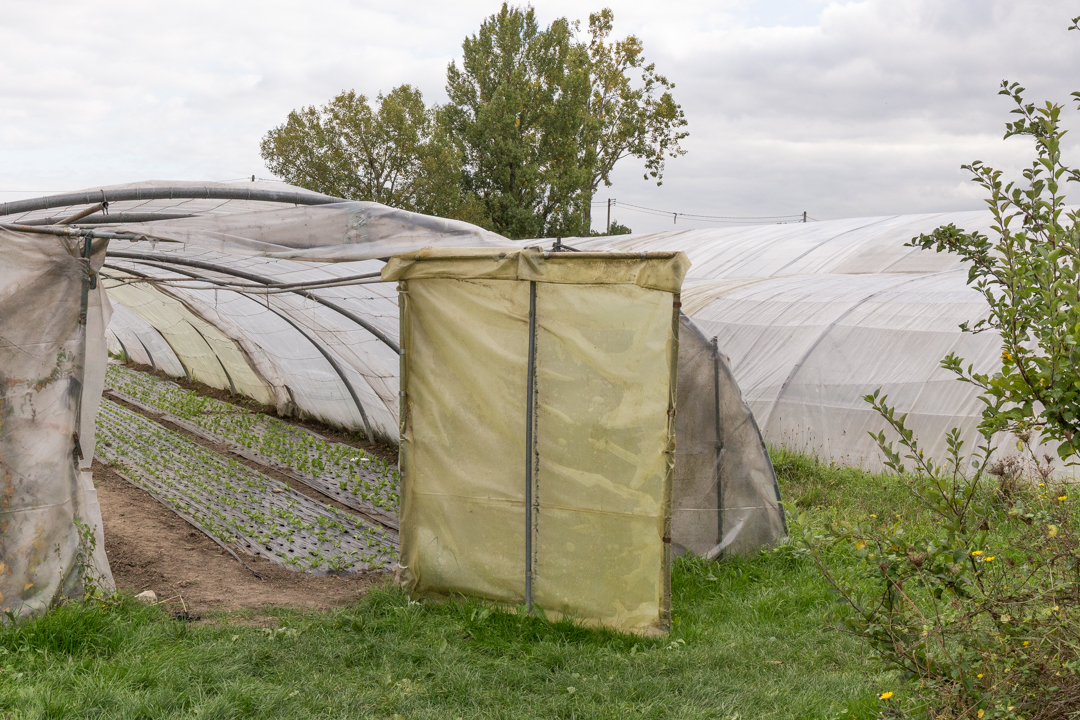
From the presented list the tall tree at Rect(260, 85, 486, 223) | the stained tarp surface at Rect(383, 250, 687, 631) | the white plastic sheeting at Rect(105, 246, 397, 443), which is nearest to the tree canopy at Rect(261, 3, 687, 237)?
the tall tree at Rect(260, 85, 486, 223)

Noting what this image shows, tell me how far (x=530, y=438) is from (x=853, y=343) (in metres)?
6.05

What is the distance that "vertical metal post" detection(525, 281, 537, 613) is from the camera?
17.1 feet

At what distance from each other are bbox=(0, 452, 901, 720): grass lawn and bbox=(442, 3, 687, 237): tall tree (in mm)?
24906

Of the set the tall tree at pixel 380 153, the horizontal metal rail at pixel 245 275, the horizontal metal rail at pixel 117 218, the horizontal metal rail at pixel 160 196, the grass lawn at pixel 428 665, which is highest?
the tall tree at pixel 380 153

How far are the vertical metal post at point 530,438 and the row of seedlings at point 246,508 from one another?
1910 millimetres

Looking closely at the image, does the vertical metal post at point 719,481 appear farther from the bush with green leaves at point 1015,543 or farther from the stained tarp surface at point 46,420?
the stained tarp surface at point 46,420

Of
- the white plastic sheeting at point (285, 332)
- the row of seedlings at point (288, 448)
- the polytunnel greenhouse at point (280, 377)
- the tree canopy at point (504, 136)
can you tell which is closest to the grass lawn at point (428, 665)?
the polytunnel greenhouse at point (280, 377)

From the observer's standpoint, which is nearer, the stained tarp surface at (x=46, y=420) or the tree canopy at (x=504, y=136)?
the stained tarp surface at (x=46, y=420)

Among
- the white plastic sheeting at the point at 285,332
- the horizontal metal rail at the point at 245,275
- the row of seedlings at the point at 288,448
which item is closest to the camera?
the horizontal metal rail at the point at 245,275

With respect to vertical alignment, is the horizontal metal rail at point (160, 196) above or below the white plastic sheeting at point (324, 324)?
above

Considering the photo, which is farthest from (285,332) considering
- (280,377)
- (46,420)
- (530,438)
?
(530,438)

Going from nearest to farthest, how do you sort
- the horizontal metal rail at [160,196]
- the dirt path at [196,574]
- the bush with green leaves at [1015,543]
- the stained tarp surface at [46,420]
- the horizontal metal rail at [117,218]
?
the bush with green leaves at [1015,543] → the stained tarp surface at [46,420] → the horizontal metal rail at [160,196] → the horizontal metal rail at [117,218] → the dirt path at [196,574]

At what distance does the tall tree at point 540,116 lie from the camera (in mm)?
29391

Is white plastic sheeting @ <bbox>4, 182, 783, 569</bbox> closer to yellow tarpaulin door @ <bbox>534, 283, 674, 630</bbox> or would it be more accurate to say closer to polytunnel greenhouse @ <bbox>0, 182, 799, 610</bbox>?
polytunnel greenhouse @ <bbox>0, 182, 799, 610</bbox>
